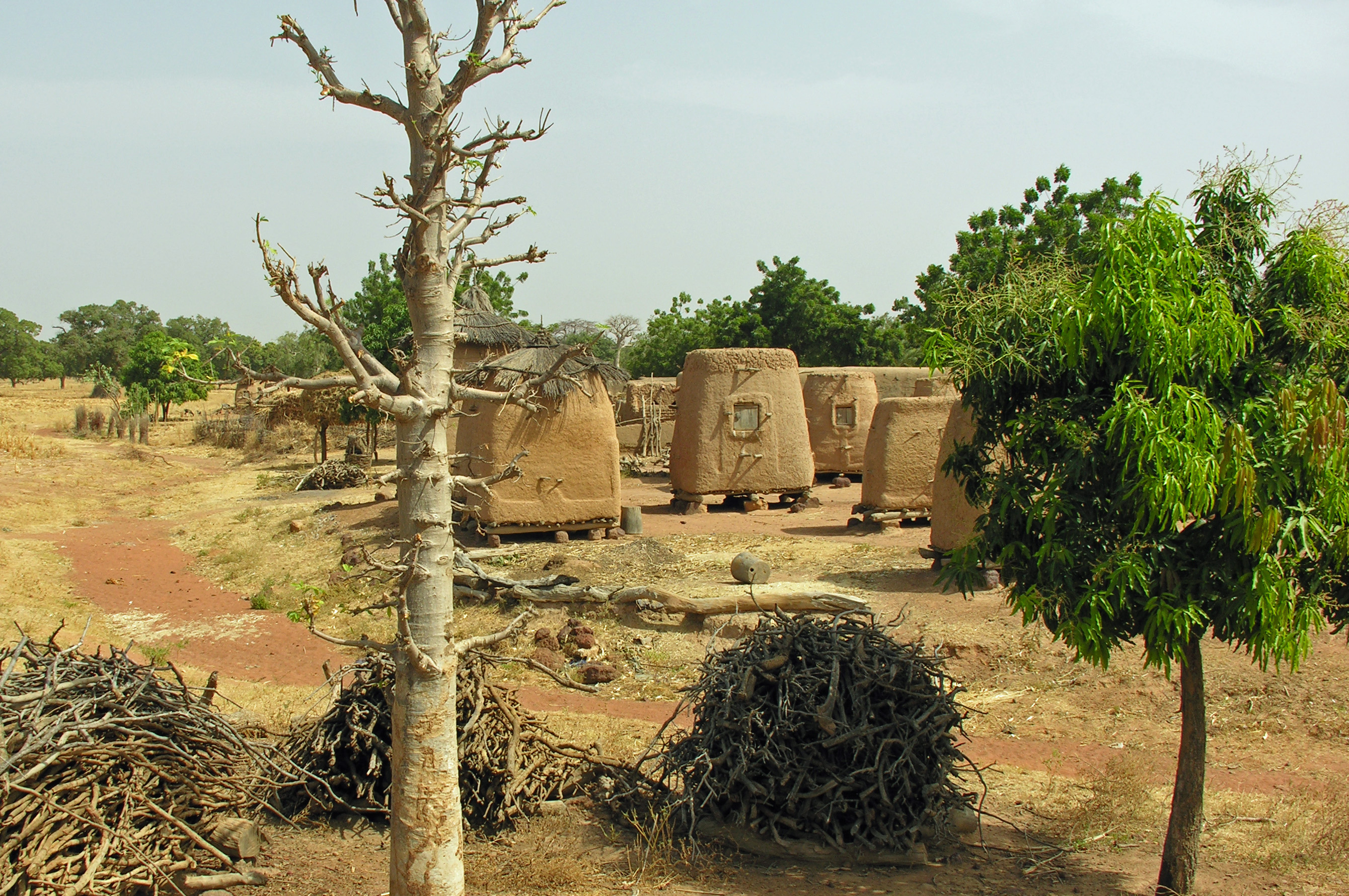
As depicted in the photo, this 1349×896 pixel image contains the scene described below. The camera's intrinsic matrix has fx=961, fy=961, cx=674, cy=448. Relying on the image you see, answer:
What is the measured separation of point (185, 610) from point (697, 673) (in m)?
6.16

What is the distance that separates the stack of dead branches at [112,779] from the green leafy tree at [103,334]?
1643 inches

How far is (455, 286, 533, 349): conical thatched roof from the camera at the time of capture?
55.4ft

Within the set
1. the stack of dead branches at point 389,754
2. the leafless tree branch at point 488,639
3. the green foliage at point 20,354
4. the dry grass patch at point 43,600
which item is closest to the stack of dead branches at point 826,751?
the stack of dead branches at point 389,754

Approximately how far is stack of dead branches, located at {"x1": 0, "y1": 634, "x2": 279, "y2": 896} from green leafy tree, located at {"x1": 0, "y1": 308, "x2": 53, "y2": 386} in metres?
54.5

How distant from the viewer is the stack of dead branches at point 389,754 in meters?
5.10

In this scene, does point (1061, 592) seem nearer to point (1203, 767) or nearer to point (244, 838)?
point (1203, 767)

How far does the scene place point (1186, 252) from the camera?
3832 mm

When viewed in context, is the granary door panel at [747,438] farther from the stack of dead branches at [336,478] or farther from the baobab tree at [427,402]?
the baobab tree at [427,402]

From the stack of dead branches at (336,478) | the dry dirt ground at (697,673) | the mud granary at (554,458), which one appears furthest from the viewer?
the stack of dead branches at (336,478)

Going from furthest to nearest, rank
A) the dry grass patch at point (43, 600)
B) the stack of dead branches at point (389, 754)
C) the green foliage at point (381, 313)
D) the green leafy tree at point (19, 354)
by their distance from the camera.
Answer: the green leafy tree at point (19, 354) → the green foliage at point (381, 313) → the dry grass patch at point (43, 600) → the stack of dead branches at point (389, 754)

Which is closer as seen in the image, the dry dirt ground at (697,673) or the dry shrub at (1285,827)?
the dry dirt ground at (697,673)

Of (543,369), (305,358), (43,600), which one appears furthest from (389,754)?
(305,358)

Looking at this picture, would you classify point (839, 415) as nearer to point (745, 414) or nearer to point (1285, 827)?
point (745, 414)

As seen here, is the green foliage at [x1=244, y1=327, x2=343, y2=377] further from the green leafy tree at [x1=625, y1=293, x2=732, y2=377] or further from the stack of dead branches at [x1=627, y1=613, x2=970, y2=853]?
the stack of dead branches at [x1=627, y1=613, x2=970, y2=853]
